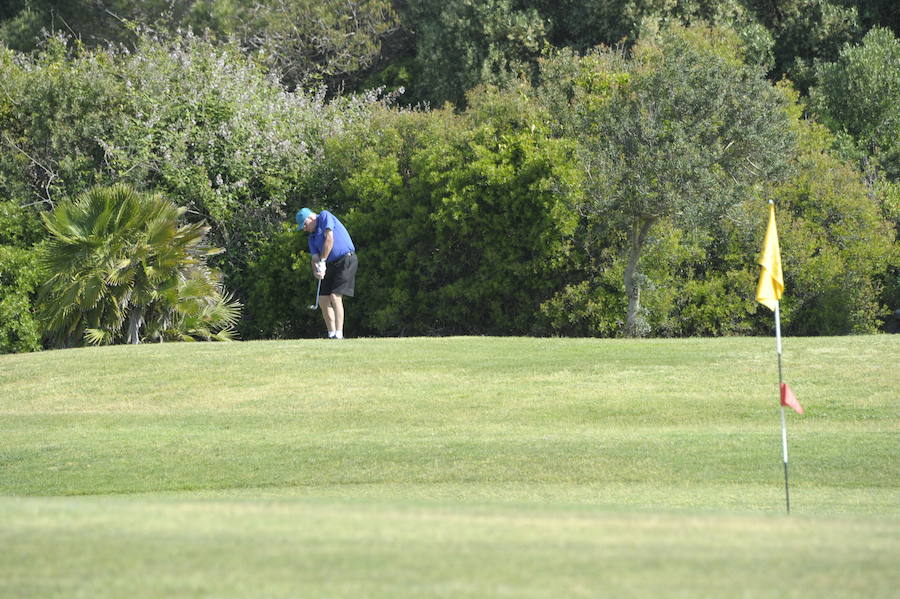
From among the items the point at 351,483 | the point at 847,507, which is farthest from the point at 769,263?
the point at 351,483

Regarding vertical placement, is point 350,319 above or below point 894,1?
below

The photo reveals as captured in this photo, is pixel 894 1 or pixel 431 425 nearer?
pixel 431 425

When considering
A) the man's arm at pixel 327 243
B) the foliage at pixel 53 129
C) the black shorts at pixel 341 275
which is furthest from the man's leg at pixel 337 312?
the foliage at pixel 53 129

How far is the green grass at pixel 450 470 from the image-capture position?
14.5 ft

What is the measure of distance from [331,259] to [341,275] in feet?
0.93

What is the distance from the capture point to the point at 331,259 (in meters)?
17.2

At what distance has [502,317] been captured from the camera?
21562 mm

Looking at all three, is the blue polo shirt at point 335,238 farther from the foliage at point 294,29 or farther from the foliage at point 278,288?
the foliage at point 294,29

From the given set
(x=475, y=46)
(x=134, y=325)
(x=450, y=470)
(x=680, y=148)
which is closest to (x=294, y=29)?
(x=475, y=46)

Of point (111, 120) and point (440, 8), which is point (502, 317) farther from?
point (440, 8)

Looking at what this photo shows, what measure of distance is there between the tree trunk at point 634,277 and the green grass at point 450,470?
4.14 metres

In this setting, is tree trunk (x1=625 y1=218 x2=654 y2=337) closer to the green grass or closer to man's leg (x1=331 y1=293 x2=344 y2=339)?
the green grass

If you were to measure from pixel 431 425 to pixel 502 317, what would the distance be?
32.1 ft

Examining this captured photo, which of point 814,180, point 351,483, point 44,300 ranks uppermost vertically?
point 814,180
